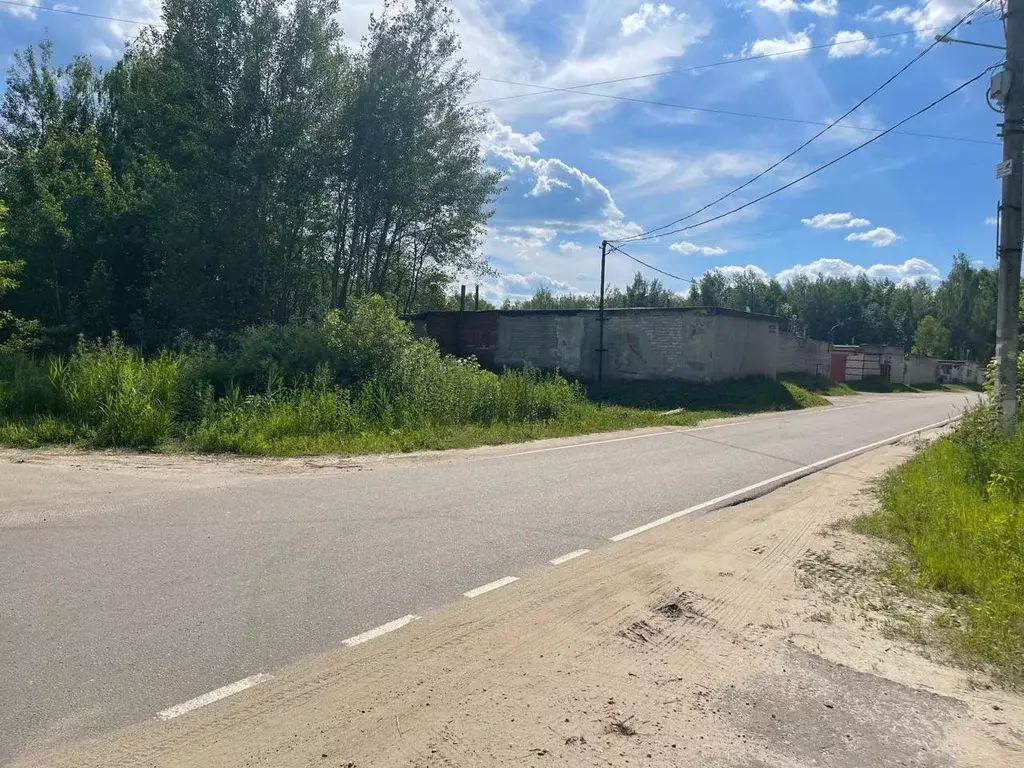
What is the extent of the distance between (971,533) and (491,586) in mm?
4651

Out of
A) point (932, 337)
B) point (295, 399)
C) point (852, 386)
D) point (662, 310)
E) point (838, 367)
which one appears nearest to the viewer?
point (295, 399)

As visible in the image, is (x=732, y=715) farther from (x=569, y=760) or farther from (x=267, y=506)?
(x=267, y=506)

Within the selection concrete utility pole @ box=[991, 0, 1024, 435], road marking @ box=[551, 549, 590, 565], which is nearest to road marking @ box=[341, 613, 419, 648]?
road marking @ box=[551, 549, 590, 565]

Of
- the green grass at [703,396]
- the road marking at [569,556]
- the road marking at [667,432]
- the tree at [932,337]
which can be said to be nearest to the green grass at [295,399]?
the road marking at [667,432]

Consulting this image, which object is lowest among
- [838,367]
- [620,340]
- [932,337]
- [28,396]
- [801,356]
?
[28,396]

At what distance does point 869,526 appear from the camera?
7750mm

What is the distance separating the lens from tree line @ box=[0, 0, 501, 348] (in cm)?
2223

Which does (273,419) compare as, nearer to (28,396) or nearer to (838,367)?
(28,396)

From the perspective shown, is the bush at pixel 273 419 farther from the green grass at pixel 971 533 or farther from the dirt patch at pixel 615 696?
the green grass at pixel 971 533

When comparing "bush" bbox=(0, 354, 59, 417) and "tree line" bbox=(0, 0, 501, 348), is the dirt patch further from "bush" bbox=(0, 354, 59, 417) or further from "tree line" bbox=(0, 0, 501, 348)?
"tree line" bbox=(0, 0, 501, 348)

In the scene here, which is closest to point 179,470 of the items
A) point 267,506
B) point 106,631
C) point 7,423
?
point 267,506

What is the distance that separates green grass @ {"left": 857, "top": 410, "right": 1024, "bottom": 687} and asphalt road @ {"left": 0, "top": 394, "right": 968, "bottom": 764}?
2.45 m

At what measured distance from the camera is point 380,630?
4570 mm

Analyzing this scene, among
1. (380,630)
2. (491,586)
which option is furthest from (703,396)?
(380,630)
